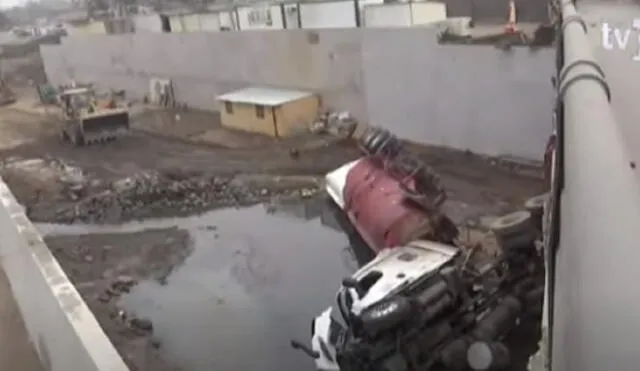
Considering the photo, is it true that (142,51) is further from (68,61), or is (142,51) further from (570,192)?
(570,192)

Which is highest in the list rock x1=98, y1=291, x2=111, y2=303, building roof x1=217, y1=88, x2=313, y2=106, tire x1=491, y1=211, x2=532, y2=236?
building roof x1=217, y1=88, x2=313, y2=106

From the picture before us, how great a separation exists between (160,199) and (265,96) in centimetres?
515

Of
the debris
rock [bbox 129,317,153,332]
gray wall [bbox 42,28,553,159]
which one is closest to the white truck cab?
rock [bbox 129,317,153,332]

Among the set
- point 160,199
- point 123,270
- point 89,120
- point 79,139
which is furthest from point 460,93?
point 79,139

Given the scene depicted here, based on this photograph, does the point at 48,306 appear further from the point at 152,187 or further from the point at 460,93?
the point at 460,93

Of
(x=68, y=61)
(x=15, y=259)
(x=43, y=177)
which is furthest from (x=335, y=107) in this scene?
(x=68, y=61)

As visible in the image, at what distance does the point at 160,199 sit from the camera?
1186 centimetres

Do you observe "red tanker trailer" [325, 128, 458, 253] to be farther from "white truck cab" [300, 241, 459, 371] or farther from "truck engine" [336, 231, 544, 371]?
"truck engine" [336, 231, 544, 371]

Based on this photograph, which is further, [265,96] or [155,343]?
[265,96]

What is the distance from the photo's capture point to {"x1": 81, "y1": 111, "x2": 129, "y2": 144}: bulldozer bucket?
16.8 metres

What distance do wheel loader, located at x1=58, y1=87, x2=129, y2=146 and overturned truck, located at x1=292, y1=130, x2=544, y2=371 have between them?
475 inches

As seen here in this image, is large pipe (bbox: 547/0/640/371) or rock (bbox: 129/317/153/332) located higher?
large pipe (bbox: 547/0/640/371)

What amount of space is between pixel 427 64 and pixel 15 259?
777 centimetres

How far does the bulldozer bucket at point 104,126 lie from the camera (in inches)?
662
